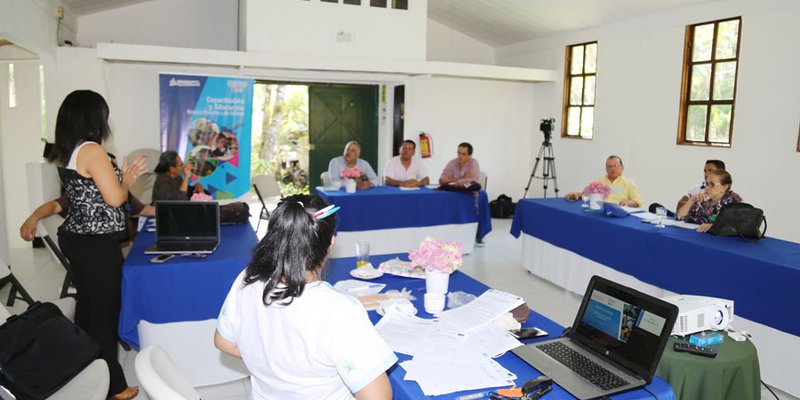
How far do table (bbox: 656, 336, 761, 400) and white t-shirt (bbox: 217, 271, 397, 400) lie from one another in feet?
4.34

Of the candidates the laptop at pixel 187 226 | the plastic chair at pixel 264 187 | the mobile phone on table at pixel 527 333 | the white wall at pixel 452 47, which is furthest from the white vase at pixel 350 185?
the white wall at pixel 452 47

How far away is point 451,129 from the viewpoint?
9.54m

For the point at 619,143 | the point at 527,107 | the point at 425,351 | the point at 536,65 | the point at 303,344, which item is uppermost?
the point at 536,65

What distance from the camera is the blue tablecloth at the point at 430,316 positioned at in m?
1.68

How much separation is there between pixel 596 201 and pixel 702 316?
2.72 m

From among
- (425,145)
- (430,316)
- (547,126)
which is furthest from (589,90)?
(430,316)

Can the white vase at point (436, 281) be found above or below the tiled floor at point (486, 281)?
above

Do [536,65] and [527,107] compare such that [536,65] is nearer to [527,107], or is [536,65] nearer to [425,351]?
[527,107]

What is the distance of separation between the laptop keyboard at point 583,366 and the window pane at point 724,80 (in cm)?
567

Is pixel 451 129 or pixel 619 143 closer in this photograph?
pixel 619 143

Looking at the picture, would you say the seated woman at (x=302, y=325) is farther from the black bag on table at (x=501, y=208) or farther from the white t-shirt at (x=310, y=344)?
the black bag on table at (x=501, y=208)

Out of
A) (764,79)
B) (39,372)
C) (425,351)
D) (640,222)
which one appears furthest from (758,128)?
(39,372)

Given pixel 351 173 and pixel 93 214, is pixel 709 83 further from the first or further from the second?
pixel 93 214

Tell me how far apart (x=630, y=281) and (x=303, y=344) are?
140 inches
